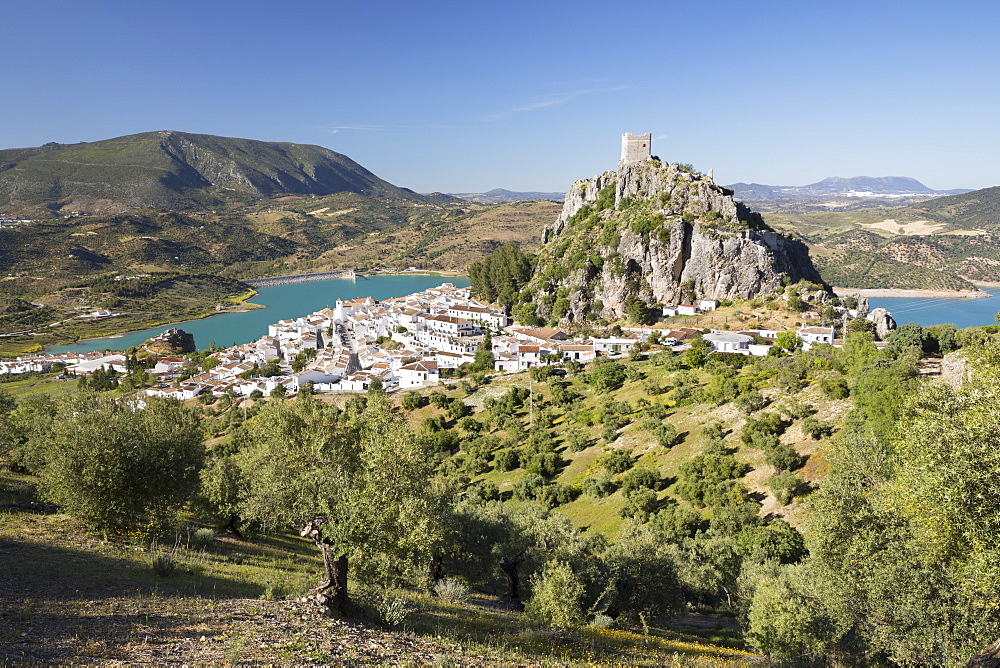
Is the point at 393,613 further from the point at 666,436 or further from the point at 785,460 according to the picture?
A: the point at 666,436

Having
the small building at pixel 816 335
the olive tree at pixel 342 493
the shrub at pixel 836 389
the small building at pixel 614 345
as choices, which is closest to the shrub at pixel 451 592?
the olive tree at pixel 342 493

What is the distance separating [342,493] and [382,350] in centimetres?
6803

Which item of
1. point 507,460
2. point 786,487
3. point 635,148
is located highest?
point 635,148

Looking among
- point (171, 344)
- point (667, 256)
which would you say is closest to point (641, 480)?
point (667, 256)

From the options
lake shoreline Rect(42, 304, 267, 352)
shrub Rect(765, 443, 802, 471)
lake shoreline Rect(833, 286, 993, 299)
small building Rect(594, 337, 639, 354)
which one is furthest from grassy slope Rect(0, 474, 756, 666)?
lake shoreline Rect(833, 286, 993, 299)

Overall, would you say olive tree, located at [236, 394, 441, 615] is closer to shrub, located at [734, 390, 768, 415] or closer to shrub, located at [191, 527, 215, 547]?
shrub, located at [191, 527, 215, 547]

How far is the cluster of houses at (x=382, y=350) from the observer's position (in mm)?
61094

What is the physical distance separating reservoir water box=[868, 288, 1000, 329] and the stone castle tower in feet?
211

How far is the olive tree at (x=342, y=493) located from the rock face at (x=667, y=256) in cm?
6843

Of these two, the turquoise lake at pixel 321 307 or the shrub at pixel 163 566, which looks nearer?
the shrub at pixel 163 566

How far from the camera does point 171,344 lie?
301 feet

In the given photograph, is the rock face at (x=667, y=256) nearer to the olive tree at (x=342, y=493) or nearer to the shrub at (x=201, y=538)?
the shrub at (x=201, y=538)

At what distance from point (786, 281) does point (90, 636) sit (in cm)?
7958

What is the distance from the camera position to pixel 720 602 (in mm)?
19969
